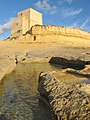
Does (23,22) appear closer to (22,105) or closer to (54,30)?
(54,30)

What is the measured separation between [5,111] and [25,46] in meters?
20.7

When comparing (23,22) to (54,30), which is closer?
(54,30)

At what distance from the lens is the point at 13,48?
81.4 feet

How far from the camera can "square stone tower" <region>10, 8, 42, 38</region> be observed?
41312 mm

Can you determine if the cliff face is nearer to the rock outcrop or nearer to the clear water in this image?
the clear water

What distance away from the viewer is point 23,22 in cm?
4141

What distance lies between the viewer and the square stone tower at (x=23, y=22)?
136 ft

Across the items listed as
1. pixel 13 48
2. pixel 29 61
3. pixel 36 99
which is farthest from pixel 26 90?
pixel 13 48

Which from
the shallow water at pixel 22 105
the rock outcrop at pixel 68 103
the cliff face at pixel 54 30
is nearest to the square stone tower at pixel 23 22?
the cliff face at pixel 54 30

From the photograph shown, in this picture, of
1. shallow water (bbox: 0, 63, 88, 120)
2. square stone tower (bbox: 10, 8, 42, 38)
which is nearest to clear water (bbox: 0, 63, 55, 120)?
shallow water (bbox: 0, 63, 88, 120)

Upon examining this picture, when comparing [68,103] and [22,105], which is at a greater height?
[68,103]

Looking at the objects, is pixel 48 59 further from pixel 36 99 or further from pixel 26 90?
pixel 36 99

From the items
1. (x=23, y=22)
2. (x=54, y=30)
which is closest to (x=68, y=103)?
(x=54, y=30)

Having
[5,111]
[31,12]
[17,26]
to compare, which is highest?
[31,12]
